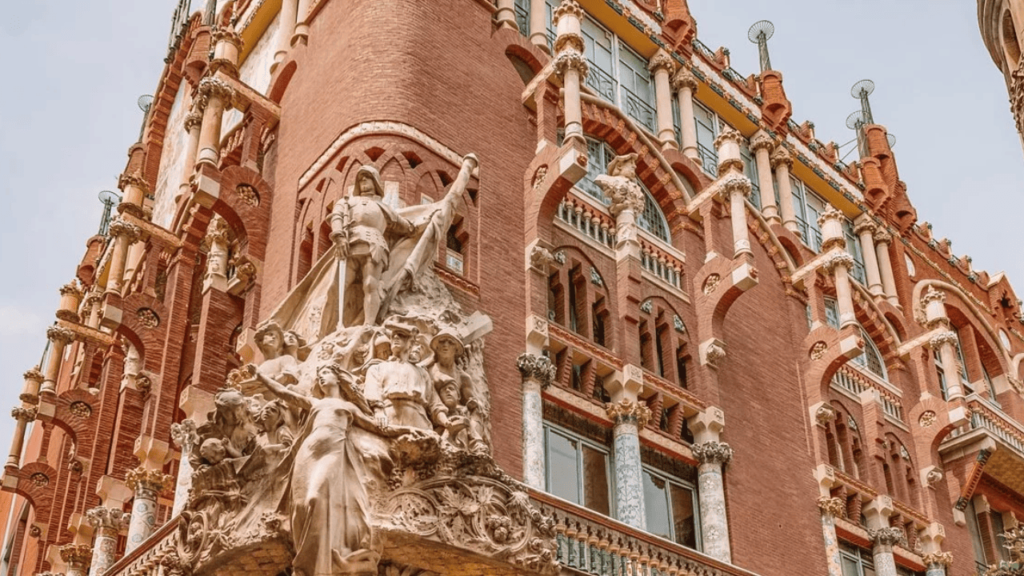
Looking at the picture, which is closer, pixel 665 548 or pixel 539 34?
pixel 665 548

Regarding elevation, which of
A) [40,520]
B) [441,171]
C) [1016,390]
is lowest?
[40,520]

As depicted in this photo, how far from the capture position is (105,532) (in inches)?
760

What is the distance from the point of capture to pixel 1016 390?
3091 cm

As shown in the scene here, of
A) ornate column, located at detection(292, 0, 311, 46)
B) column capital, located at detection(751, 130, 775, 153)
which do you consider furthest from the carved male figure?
column capital, located at detection(751, 130, 775, 153)

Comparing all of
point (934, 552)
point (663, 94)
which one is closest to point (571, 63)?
point (663, 94)

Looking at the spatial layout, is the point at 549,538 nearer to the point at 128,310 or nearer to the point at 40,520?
the point at 128,310

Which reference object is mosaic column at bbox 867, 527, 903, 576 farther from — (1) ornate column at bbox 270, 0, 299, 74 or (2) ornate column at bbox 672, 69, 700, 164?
(1) ornate column at bbox 270, 0, 299, 74

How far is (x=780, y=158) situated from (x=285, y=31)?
36.2 ft

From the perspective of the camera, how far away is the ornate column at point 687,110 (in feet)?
79.6

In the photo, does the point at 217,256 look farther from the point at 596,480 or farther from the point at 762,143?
the point at 762,143

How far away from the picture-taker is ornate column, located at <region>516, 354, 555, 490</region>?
16.3 meters

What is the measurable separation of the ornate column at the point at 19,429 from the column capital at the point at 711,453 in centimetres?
1412

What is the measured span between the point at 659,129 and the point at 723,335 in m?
4.82

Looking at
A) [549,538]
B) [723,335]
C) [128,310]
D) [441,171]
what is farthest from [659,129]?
[549,538]
